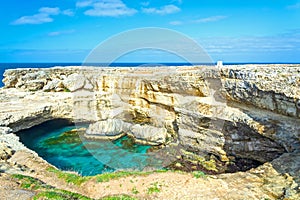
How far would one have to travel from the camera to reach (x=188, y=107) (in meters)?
22.9

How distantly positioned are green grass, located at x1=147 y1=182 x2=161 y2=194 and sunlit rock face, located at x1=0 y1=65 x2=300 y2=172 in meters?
7.41

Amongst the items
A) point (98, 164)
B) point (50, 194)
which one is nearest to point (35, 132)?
point (98, 164)

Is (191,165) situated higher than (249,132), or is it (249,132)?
(249,132)

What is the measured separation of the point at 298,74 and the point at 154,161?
1182 centimetres

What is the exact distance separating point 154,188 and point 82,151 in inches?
478

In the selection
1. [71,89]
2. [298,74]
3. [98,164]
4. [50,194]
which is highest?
[298,74]

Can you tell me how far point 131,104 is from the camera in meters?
28.8

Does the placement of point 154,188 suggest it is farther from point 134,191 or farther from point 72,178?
point 72,178

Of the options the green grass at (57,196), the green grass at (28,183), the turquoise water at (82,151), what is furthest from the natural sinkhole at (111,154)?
the green grass at (57,196)

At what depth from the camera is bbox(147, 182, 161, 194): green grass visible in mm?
12125

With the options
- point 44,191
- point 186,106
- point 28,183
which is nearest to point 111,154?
point 186,106

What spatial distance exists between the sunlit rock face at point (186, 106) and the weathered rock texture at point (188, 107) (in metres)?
0.06

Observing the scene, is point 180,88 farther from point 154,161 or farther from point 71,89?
point 71,89

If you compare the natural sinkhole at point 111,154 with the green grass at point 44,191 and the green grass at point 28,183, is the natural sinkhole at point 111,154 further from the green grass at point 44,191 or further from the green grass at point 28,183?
the green grass at point 44,191
